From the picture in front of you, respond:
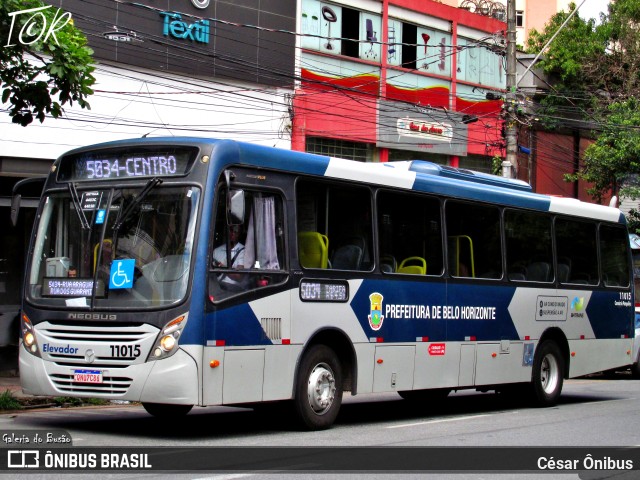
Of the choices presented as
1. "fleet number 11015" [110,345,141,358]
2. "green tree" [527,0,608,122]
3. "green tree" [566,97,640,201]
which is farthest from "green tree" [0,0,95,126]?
"green tree" [527,0,608,122]

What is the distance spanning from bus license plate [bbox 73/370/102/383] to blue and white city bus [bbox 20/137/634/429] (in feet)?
0.05

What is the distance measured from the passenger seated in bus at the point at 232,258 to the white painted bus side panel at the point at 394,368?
252 centimetres

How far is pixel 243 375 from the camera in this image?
10.1 m

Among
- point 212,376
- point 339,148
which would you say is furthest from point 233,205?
point 339,148

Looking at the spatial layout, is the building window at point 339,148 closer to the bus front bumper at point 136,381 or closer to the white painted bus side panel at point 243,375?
the white painted bus side panel at point 243,375

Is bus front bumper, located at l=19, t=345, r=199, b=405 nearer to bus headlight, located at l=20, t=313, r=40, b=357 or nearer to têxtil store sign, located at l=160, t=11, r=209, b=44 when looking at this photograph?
bus headlight, located at l=20, t=313, r=40, b=357

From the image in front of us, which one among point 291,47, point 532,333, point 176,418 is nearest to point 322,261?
point 176,418

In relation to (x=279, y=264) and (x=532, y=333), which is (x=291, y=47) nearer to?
(x=532, y=333)

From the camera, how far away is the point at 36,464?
27.2 ft

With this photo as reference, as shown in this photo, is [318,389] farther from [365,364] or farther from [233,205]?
[233,205]

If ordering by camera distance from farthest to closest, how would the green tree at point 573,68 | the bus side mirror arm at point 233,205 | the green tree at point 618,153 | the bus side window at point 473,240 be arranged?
the green tree at point 573,68 → the green tree at point 618,153 → the bus side window at point 473,240 → the bus side mirror arm at point 233,205

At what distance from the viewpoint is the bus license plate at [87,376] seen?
978cm

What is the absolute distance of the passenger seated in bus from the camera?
9.98m

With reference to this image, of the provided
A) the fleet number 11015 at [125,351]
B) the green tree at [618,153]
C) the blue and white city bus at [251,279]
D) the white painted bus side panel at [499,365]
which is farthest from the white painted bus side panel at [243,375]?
the green tree at [618,153]
